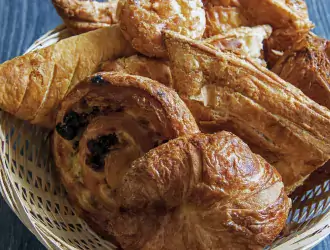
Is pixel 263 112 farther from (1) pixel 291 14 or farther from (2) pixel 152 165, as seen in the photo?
(1) pixel 291 14

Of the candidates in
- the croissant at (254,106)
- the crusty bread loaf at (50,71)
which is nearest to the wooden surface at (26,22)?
the crusty bread loaf at (50,71)

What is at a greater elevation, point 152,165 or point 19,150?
point 152,165

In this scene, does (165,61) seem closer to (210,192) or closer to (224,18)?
(224,18)

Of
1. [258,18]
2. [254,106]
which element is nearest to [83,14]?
[258,18]

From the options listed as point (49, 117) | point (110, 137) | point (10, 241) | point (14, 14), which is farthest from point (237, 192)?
point (14, 14)

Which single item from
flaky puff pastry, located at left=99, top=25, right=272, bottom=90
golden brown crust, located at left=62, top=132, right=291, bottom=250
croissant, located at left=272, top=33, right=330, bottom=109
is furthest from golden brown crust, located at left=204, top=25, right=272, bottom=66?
golden brown crust, located at left=62, top=132, right=291, bottom=250

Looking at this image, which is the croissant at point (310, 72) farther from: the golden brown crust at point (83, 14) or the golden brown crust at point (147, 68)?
the golden brown crust at point (83, 14)
